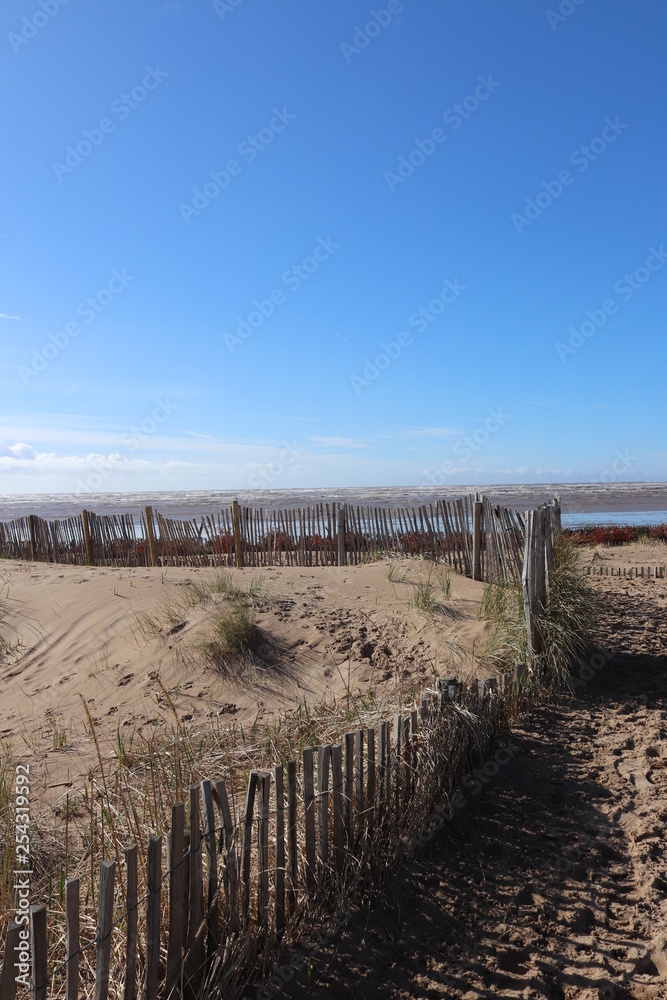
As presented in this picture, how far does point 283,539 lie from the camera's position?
12734mm

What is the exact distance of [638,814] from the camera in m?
3.28

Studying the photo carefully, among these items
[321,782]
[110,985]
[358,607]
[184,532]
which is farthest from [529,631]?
[184,532]

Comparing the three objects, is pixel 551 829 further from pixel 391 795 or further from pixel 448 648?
pixel 448 648

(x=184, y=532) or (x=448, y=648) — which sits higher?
(x=184, y=532)

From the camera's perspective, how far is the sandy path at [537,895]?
7.66 feet

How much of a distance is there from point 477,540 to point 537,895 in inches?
256

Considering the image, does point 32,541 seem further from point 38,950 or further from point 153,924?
point 38,950

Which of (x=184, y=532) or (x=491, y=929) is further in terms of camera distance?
(x=184, y=532)

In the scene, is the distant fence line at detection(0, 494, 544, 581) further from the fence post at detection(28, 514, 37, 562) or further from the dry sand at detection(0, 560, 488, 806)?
the dry sand at detection(0, 560, 488, 806)

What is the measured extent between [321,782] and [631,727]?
2.62 metres

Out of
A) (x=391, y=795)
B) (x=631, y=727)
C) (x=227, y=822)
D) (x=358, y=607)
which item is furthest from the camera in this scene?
(x=358, y=607)

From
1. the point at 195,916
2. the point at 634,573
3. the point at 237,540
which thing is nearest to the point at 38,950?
the point at 195,916

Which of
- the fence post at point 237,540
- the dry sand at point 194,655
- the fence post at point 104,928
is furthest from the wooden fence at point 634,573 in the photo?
the fence post at point 104,928

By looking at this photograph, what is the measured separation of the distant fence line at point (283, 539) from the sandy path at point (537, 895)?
4180 mm
